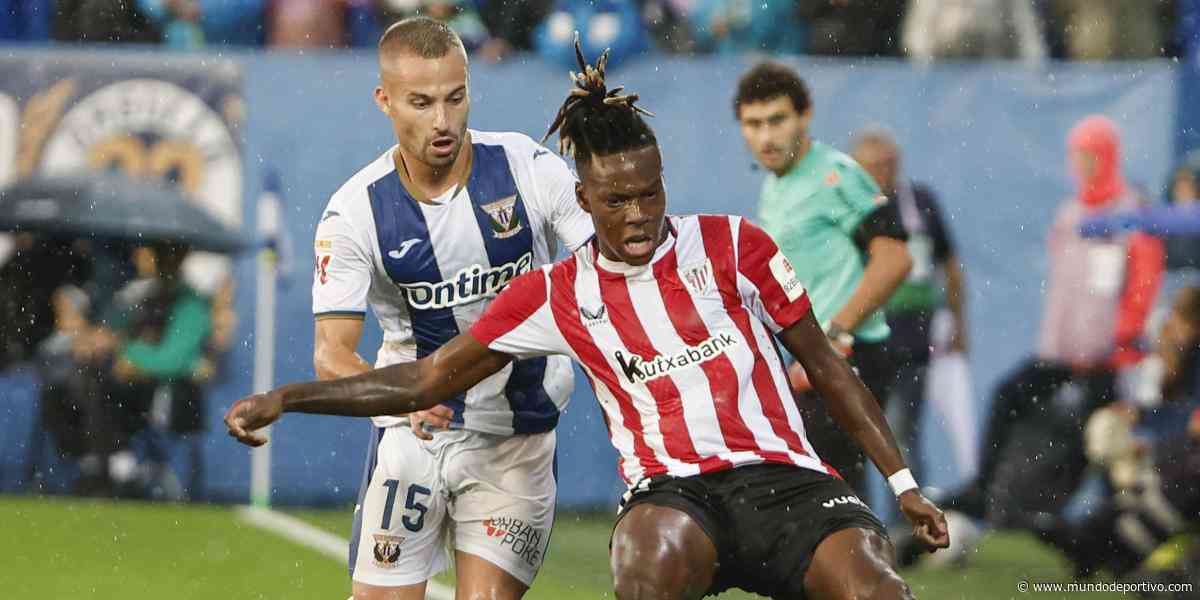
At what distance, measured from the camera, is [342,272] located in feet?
18.8

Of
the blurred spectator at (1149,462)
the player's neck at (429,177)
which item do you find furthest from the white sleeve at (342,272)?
the blurred spectator at (1149,462)

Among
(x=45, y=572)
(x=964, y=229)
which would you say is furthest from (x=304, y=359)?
(x=964, y=229)

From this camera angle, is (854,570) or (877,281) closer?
(854,570)

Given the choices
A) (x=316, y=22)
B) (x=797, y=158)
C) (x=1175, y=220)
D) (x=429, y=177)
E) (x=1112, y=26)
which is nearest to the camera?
(x=429, y=177)

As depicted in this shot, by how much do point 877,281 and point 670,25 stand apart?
468cm

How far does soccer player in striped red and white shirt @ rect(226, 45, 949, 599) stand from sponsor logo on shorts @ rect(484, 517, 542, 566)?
2.42 feet

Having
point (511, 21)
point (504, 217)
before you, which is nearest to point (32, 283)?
point (511, 21)

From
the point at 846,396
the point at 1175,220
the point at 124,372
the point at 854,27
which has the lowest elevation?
the point at 124,372

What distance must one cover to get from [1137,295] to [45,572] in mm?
6148

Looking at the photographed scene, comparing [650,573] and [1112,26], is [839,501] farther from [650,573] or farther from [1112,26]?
[1112,26]

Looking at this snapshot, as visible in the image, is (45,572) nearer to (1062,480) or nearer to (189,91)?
(189,91)

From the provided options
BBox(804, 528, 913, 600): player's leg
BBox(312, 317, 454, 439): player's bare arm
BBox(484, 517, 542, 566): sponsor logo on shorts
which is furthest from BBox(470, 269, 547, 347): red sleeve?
BBox(804, 528, 913, 600): player's leg

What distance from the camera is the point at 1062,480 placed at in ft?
32.5

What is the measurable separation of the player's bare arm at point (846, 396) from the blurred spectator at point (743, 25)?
6754 millimetres
